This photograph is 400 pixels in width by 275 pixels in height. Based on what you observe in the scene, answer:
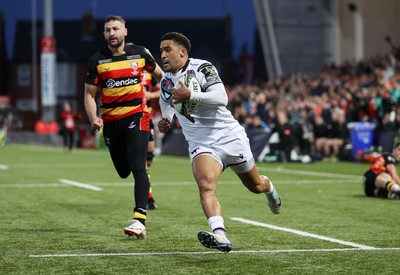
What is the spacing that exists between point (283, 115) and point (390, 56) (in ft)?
28.5

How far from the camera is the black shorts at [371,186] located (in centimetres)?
1444

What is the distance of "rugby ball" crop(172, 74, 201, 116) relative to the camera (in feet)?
28.0

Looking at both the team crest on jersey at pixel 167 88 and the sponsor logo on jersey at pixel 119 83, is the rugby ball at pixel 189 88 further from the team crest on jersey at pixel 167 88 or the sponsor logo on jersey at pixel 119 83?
the sponsor logo on jersey at pixel 119 83

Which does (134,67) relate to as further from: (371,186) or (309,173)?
(309,173)

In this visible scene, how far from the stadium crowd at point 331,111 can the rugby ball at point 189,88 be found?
56.0ft

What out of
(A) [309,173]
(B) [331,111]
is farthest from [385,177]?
(B) [331,111]

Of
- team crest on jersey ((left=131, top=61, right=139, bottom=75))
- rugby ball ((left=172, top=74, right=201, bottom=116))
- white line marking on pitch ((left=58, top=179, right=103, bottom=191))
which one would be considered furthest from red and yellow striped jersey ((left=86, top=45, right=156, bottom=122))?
white line marking on pitch ((left=58, top=179, right=103, bottom=191))

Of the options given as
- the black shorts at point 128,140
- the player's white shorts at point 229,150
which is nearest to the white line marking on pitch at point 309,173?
the black shorts at point 128,140

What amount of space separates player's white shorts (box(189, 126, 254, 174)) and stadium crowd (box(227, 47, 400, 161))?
661 inches

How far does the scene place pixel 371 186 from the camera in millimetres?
14672

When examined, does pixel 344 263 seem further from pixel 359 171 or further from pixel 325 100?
pixel 325 100

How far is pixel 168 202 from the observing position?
46.1 ft

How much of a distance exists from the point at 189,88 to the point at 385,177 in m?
6.46

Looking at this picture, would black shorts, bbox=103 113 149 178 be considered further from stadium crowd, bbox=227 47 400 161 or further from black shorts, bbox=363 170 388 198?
stadium crowd, bbox=227 47 400 161
